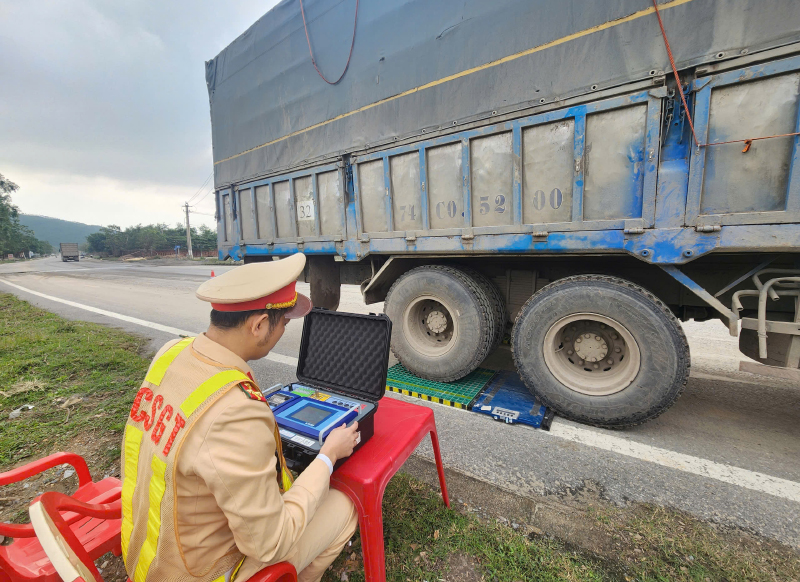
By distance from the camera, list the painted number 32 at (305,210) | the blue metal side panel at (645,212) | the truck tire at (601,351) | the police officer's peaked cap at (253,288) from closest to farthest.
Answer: the police officer's peaked cap at (253,288) → the blue metal side panel at (645,212) → the truck tire at (601,351) → the painted number 32 at (305,210)

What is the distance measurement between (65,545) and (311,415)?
35.6 inches

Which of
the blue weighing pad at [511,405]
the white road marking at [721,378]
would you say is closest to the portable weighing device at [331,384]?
the blue weighing pad at [511,405]

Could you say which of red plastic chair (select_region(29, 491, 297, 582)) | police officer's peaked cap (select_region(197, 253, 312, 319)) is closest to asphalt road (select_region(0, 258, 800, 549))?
red plastic chair (select_region(29, 491, 297, 582))

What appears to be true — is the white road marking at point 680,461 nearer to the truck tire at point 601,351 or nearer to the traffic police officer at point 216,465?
the truck tire at point 601,351

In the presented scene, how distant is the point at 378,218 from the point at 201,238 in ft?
209

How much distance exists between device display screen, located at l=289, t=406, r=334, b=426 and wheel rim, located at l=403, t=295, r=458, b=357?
2.18 meters

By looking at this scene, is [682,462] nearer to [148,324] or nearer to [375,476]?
[375,476]

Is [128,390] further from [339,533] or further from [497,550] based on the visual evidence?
[497,550]

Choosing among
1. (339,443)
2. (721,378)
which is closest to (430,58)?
(339,443)

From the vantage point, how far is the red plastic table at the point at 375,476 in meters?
1.41

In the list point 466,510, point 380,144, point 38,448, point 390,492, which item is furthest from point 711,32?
point 38,448

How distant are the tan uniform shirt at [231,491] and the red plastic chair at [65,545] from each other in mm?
81

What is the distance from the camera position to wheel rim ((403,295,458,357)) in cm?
387

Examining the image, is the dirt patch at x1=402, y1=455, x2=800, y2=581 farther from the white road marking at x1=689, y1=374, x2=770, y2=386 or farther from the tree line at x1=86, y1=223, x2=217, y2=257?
the tree line at x1=86, y1=223, x2=217, y2=257
